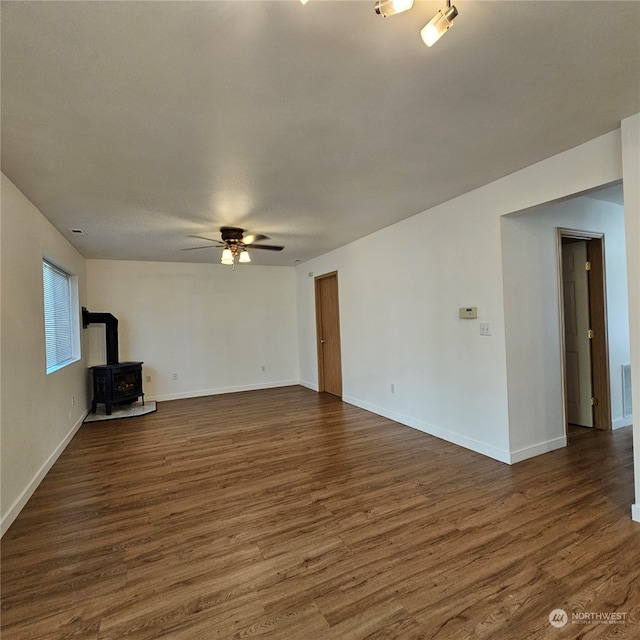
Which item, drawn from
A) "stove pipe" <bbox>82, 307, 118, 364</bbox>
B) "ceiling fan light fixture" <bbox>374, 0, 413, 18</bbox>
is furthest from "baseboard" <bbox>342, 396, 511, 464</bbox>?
"stove pipe" <bbox>82, 307, 118, 364</bbox>

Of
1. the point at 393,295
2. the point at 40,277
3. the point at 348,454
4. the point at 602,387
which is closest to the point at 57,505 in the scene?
the point at 40,277

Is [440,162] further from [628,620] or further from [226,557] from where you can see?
[226,557]

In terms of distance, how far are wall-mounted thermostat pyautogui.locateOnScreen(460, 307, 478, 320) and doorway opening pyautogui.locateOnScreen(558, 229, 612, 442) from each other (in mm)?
1252

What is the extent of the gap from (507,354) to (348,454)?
1783mm

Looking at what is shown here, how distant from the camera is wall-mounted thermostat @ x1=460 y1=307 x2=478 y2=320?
3270 mm

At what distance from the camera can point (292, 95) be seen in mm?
1753

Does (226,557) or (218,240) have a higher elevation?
(218,240)

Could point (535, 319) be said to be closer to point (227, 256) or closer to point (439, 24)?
point (439, 24)

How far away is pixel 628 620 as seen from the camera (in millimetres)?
1482

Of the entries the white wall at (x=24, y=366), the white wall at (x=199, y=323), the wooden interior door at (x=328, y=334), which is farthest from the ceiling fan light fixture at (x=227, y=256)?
the white wall at (x=199, y=323)

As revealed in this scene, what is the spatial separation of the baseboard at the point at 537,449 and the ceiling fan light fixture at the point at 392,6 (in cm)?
329

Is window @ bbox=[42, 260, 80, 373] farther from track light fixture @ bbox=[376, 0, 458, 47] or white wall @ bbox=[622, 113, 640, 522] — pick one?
white wall @ bbox=[622, 113, 640, 522]

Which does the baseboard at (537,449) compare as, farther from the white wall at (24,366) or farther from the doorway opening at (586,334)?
the white wall at (24,366)

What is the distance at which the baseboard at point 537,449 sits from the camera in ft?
10.1
